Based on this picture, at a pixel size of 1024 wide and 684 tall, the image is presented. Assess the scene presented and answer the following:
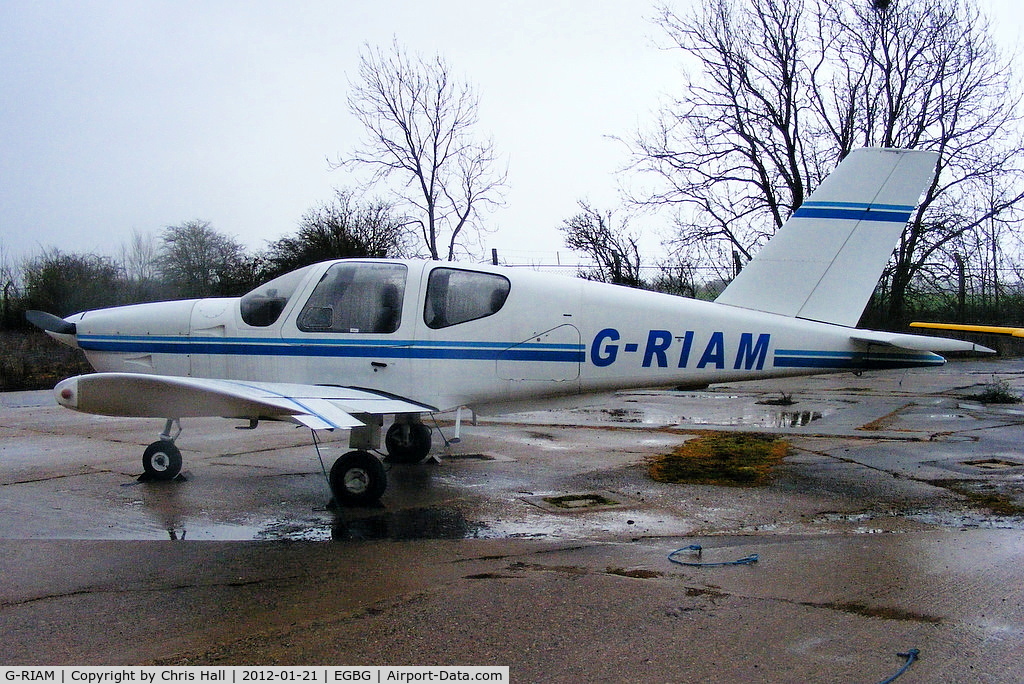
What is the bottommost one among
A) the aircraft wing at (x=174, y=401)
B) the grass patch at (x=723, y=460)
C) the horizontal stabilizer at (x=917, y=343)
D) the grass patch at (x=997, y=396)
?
the grass patch at (x=723, y=460)

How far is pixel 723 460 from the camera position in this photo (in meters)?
9.41

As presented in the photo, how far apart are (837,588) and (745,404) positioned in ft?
36.6

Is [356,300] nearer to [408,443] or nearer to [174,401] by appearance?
[408,443]

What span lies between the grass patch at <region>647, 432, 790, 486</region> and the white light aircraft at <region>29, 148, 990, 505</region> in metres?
1.11

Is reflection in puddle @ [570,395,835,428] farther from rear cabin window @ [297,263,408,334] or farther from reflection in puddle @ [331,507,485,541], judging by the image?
reflection in puddle @ [331,507,485,541]

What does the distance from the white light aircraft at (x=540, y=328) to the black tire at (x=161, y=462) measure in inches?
0.6

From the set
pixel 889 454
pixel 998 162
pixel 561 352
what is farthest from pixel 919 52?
pixel 561 352

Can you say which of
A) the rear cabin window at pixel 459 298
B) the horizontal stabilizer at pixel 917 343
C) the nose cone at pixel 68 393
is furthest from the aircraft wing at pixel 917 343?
the nose cone at pixel 68 393

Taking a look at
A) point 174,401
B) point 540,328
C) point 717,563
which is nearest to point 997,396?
point 540,328

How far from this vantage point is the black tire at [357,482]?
280 inches

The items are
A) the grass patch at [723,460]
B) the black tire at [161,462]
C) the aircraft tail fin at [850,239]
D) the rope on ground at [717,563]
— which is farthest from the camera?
the grass patch at [723,460]

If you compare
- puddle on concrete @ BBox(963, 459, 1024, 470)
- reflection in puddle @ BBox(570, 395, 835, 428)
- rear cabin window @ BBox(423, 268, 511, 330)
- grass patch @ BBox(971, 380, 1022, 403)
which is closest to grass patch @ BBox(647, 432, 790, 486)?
reflection in puddle @ BBox(570, 395, 835, 428)

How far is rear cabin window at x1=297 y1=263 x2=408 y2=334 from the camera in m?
7.95

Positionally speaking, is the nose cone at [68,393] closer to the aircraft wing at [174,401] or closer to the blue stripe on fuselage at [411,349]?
the aircraft wing at [174,401]
